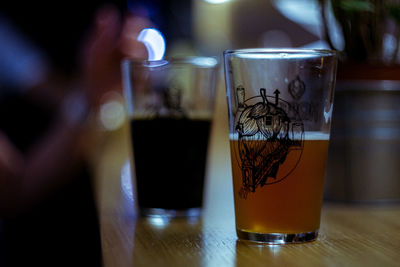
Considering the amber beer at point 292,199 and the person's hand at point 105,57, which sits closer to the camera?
the amber beer at point 292,199

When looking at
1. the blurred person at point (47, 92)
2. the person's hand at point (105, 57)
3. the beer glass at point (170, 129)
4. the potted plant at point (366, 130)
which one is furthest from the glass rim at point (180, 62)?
the person's hand at point (105, 57)

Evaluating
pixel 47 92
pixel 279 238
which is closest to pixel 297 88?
pixel 279 238

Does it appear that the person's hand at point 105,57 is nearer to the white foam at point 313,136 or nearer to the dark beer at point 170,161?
the dark beer at point 170,161

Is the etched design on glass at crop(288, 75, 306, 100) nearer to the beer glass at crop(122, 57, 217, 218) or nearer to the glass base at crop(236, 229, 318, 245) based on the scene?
the glass base at crop(236, 229, 318, 245)

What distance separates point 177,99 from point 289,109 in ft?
0.95

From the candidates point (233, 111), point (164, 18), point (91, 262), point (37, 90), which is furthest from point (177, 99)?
point (164, 18)

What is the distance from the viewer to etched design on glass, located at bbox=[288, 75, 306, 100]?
634 mm

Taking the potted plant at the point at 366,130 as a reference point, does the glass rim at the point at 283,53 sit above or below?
above

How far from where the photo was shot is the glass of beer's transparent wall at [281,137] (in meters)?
0.63

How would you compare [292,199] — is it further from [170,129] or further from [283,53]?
[170,129]

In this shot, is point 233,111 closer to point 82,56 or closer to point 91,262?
point 91,262

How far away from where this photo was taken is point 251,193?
0.65 meters

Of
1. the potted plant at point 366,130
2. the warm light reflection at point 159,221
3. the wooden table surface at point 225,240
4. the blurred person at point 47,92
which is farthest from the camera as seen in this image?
the blurred person at point 47,92

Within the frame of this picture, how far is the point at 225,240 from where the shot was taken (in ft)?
2.19
